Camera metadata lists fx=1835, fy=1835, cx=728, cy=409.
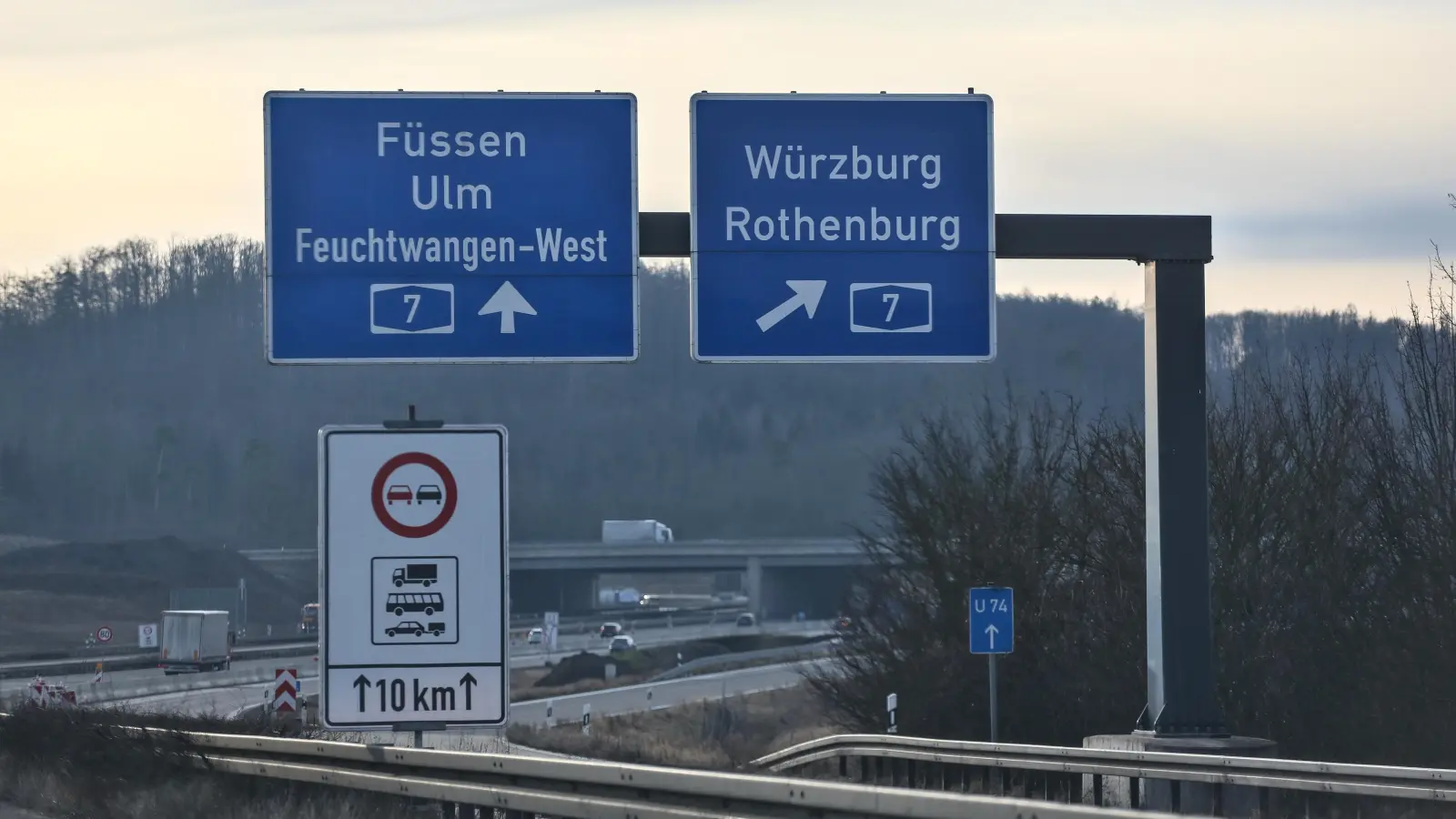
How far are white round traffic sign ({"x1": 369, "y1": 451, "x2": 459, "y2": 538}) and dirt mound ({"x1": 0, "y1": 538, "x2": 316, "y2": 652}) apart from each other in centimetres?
8839

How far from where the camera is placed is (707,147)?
15.2m

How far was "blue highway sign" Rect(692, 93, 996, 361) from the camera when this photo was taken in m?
15.1

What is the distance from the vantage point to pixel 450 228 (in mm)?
14883

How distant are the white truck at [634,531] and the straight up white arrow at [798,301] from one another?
400 feet

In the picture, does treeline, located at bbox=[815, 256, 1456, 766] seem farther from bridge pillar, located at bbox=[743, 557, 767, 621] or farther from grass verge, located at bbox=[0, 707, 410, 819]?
bridge pillar, located at bbox=[743, 557, 767, 621]

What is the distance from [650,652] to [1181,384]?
78.4 m

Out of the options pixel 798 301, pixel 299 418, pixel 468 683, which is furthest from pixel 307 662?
pixel 299 418

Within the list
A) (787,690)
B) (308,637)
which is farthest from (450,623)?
(308,637)

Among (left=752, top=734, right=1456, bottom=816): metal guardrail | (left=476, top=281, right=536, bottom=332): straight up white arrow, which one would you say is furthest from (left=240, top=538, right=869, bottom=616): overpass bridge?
(left=476, top=281, right=536, bottom=332): straight up white arrow

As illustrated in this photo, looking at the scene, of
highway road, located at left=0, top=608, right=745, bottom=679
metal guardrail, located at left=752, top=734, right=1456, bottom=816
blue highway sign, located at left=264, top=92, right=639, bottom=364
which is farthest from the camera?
highway road, located at left=0, top=608, right=745, bottom=679

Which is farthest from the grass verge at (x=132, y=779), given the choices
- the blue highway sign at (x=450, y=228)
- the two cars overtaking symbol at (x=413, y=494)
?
the blue highway sign at (x=450, y=228)

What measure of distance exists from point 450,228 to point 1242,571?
63.2 ft

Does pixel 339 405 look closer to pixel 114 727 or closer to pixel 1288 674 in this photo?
pixel 1288 674

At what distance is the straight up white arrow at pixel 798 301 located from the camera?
49.6 ft
